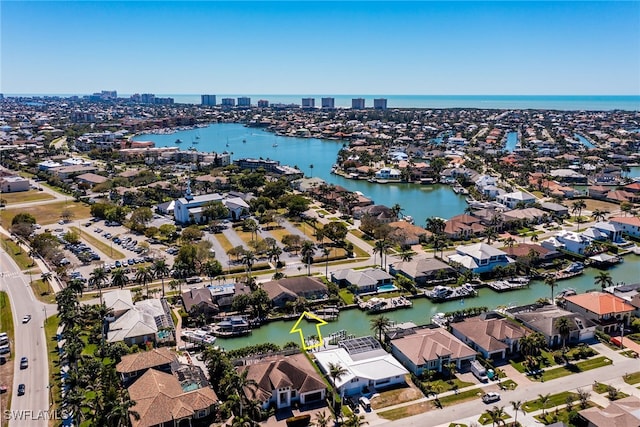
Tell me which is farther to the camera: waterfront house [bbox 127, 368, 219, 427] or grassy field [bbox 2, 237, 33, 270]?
A: grassy field [bbox 2, 237, 33, 270]

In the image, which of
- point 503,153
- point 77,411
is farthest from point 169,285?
point 503,153

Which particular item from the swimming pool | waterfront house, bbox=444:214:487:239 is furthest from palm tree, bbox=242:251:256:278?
waterfront house, bbox=444:214:487:239

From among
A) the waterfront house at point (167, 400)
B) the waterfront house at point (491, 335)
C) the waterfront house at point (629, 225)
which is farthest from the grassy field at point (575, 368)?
the waterfront house at point (629, 225)

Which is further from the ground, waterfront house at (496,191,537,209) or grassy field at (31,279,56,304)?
waterfront house at (496,191,537,209)

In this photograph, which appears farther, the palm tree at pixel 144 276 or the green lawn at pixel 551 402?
the palm tree at pixel 144 276

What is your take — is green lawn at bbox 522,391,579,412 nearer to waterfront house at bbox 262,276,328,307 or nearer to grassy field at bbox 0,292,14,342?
waterfront house at bbox 262,276,328,307

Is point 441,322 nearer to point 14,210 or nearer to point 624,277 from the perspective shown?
point 624,277

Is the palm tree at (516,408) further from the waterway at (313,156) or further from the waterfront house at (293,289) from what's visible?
the waterway at (313,156)
